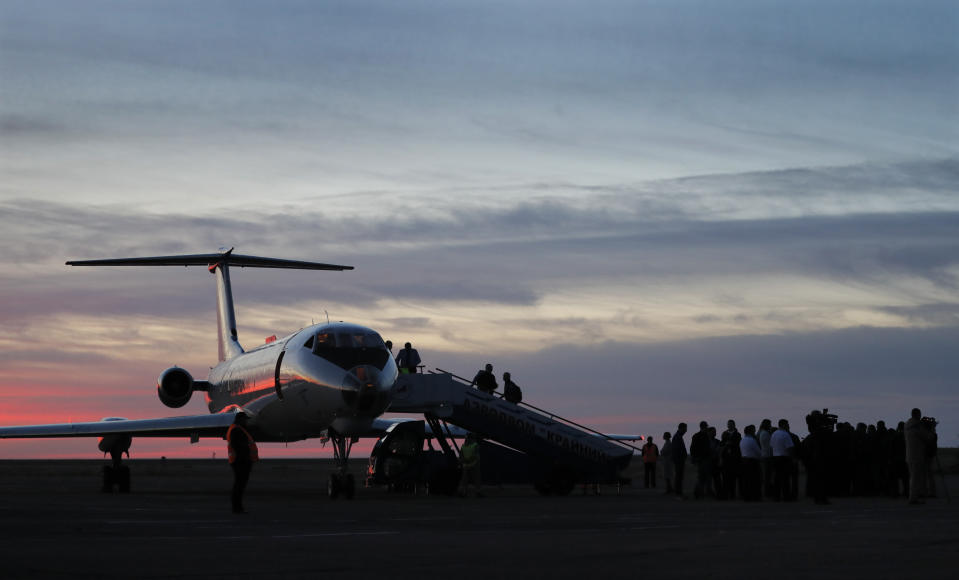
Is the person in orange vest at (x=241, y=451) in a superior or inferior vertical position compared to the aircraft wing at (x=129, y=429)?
inferior

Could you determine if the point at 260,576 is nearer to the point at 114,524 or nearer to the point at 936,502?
the point at 114,524

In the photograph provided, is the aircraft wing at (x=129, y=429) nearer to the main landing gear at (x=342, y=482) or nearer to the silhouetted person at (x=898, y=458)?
the main landing gear at (x=342, y=482)

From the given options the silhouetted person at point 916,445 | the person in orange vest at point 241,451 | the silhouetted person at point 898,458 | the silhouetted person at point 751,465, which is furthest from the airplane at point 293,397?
the silhouetted person at point 898,458

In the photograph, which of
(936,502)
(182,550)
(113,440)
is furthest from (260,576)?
(113,440)

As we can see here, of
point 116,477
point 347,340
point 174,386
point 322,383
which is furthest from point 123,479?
point 347,340

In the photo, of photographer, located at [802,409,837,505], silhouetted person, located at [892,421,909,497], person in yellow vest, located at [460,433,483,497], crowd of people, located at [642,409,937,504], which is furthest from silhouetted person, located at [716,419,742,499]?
person in yellow vest, located at [460,433,483,497]

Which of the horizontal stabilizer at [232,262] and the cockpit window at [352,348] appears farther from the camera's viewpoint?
the horizontal stabilizer at [232,262]

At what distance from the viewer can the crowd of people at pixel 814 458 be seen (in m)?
Answer: 24.4

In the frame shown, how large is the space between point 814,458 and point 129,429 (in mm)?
17776

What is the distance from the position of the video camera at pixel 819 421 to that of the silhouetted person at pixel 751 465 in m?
2.10

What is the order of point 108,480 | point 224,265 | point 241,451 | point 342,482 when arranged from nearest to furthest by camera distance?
point 241,451, point 342,482, point 108,480, point 224,265

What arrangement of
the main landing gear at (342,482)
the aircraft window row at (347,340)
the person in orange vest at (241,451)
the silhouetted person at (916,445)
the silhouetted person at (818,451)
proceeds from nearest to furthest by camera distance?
the person in orange vest at (241,451)
the silhouetted person at (916,445)
the silhouetted person at (818,451)
the main landing gear at (342,482)
the aircraft window row at (347,340)

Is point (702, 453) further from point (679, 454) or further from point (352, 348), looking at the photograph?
point (352, 348)

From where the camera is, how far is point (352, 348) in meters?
27.4
